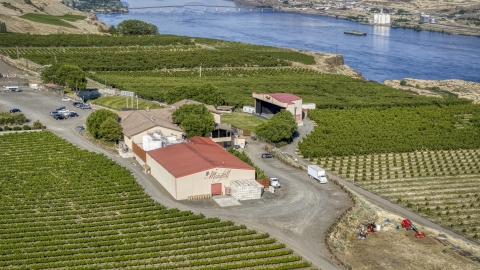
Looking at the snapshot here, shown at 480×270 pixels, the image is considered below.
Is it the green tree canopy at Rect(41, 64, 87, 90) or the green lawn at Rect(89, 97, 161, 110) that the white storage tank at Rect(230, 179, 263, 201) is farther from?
the green tree canopy at Rect(41, 64, 87, 90)

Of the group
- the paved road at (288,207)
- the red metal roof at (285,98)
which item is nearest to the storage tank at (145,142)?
the paved road at (288,207)

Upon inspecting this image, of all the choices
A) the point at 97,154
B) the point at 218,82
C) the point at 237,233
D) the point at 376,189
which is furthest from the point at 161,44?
the point at 237,233

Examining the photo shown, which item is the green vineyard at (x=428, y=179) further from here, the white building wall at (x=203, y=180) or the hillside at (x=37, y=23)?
the hillside at (x=37, y=23)

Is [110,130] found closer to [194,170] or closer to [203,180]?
[194,170]

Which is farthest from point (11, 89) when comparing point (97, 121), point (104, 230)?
point (104, 230)

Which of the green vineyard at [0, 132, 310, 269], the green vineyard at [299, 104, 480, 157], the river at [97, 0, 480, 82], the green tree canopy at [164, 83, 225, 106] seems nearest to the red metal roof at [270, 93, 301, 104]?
the green vineyard at [299, 104, 480, 157]
